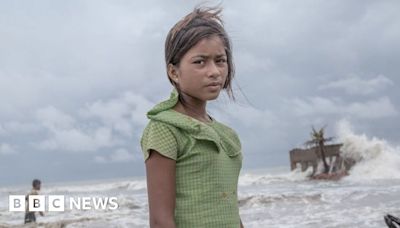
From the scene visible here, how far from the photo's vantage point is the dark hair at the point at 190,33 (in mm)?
1334

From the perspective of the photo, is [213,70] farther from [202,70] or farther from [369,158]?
[369,158]

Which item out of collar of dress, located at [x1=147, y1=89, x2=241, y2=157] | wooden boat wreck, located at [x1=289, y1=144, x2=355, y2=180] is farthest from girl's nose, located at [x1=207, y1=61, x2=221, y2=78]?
wooden boat wreck, located at [x1=289, y1=144, x2=355, y2=180]

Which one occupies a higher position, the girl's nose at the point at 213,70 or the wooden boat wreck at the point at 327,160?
the wooden boat wreck at the point at 327,160

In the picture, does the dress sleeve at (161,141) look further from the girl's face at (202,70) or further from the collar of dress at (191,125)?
the girl's face at (202,70)

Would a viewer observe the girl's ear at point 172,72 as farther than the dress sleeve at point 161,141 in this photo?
Yes

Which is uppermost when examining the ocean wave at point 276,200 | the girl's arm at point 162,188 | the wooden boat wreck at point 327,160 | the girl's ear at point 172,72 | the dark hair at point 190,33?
the wooden boat wreck at point 327,160

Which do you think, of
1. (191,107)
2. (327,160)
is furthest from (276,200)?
(191,107)

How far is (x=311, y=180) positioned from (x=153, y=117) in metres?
28.6

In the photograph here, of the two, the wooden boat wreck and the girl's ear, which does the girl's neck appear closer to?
the girl's ear

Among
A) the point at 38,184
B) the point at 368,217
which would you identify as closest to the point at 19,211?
the point at 38,184

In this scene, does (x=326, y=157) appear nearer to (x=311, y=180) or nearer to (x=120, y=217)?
(x=311, y=180)

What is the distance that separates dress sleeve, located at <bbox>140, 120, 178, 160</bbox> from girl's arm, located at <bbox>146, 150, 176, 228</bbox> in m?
0.01

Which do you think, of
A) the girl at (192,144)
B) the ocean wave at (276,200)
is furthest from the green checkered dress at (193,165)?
the ocean wave at (276,200)

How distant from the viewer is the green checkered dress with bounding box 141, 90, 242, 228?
126 centimetres
